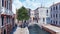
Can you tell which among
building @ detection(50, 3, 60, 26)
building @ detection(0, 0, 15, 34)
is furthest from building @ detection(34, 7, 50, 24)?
building @ detection(0, 0, 15, 34)

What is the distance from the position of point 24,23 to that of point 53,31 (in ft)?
1.70

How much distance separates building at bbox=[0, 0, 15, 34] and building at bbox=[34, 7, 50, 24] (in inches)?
17.0

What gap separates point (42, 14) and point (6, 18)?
26.4 inches

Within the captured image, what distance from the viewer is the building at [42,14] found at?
9.15 feet

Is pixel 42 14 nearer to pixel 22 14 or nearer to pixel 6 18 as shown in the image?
pixel 22 14

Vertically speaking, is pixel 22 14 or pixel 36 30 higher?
pixel 22 14

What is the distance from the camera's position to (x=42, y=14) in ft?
9.17

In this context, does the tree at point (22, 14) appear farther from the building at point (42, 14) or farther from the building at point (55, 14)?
the building at point (55, 14)

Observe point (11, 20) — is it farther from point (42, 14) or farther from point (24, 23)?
point (42, 14)

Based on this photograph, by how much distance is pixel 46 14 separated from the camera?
9.29ft

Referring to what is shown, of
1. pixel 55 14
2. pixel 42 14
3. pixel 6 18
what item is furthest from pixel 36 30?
pixel 6 18

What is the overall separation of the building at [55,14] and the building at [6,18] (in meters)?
0.69

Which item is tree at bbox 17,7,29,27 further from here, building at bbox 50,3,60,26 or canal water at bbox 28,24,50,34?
building at bbox 50,3,60,26

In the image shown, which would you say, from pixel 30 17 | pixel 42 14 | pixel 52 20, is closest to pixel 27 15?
pixel 30 17
